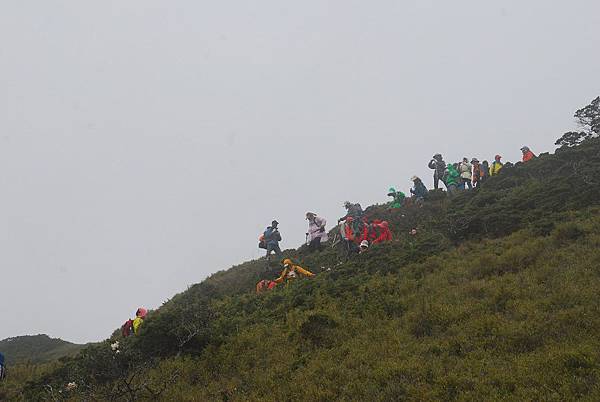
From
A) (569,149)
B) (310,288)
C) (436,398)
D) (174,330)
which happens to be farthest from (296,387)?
(569,149)

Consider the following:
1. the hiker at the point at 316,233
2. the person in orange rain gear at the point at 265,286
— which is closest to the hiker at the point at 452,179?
the hiker at the point at 316,233

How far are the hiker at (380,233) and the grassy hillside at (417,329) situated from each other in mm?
967

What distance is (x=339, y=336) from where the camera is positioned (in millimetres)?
10008

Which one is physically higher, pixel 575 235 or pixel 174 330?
pixel 174 330

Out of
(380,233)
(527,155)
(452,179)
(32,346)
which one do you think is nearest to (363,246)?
(380,233)

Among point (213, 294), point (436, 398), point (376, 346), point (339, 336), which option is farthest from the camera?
point (213, 294)

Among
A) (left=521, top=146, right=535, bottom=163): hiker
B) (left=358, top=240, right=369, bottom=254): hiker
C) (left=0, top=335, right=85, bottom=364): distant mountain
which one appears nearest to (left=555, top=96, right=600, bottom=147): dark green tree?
(left=521, top=146, right=535, bottom=163): hiker

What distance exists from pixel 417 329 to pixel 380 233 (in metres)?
8.84

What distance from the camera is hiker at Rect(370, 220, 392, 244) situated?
17.6m

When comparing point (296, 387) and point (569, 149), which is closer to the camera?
point (296, 387)

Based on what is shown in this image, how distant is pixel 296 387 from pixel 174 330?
4327 mm

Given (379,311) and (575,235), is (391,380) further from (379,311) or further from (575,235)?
(575,235)

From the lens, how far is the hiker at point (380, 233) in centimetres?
A: 1762

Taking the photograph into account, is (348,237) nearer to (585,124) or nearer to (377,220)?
(377,220)
